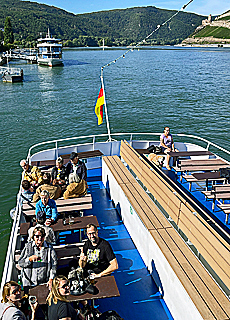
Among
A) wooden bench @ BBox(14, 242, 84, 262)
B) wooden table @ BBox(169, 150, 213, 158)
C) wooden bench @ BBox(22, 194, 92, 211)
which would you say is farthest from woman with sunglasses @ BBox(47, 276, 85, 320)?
wooden table @ BBox(169, 150, 213, 158)

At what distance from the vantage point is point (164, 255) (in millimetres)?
4320

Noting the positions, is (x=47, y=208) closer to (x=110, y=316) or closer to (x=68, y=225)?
(x=68, y=225)

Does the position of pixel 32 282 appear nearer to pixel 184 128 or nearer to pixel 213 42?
pixel 184 128

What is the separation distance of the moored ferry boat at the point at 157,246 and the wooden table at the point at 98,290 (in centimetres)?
53

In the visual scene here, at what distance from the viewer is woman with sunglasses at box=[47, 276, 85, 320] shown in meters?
3.33

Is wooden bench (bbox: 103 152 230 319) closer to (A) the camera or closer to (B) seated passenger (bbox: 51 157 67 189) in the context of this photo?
(B) seated passenger (bbox: 51 157 67 189)

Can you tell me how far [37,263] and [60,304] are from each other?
1.01m

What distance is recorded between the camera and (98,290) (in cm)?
391

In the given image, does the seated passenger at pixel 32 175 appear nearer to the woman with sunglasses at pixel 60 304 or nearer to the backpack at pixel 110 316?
the woman with sunglasses at pixel 60 304

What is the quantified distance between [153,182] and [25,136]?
1520 centimetres

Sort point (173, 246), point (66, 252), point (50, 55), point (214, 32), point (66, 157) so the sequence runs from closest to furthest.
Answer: point (173, 246), point (66, 252), point (66, 157), point (50, 55), point (214, 32)

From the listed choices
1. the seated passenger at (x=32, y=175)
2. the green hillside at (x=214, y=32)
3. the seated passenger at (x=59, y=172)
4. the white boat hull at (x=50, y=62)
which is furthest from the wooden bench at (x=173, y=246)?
the green hillside at (x=214, y=32)

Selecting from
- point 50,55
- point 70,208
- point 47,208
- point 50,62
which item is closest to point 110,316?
point 47,208

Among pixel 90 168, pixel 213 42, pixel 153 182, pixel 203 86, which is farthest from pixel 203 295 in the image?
pixel 213 42
